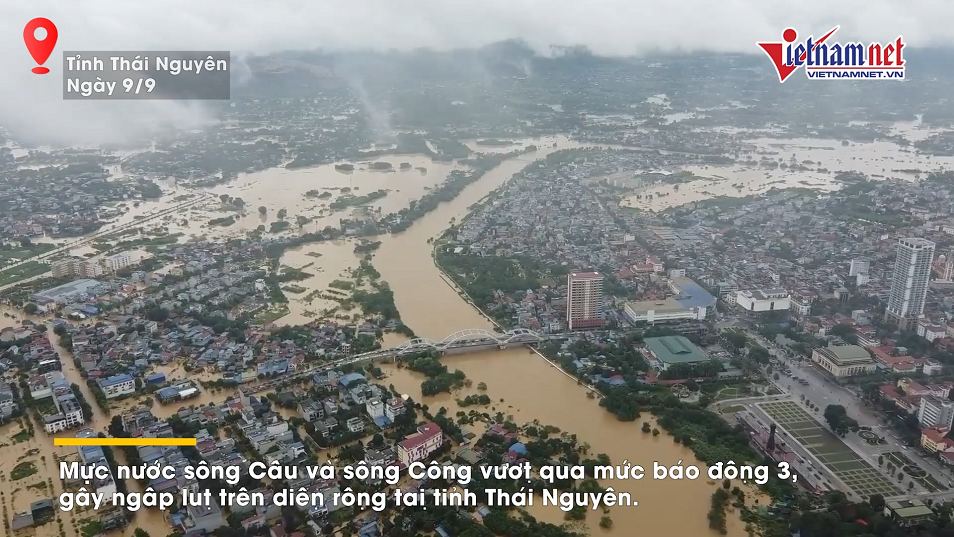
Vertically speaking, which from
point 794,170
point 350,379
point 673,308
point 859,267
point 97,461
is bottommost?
point 97,461

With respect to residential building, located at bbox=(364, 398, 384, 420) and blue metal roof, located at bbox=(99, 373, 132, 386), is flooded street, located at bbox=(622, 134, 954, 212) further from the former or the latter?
blue metal roof, located at bbox=(99, 373, 132, 386)

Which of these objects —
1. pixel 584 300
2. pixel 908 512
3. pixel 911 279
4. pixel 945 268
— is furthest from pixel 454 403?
pixel 945 268

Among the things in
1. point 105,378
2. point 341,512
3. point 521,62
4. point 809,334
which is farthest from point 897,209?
point 521,62

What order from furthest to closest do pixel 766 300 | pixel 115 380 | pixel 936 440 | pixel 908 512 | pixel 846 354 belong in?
pixel 766 300, pixel 846 354, pixel 115 380, pixel 936 440, pixel 908 512

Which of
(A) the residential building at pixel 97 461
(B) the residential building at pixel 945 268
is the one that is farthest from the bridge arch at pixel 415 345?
(B) the residential building at pixel 945 268

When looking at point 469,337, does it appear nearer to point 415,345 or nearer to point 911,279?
point 415,345

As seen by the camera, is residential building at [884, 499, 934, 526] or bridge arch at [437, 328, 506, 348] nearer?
residential building at [884, 499, 934, 526]

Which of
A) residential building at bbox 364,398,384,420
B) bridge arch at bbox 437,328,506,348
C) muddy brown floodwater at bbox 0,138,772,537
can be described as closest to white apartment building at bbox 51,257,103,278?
muddy brown floodwater at bbox 0,138,772,537
